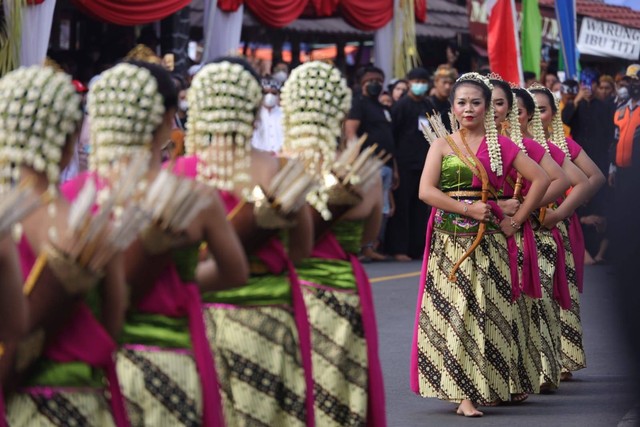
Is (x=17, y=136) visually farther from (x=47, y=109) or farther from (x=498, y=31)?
(x=498, y=31)

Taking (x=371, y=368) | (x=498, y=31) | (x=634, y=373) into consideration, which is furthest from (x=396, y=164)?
(x=634, y=373)

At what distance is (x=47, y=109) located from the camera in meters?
4.24

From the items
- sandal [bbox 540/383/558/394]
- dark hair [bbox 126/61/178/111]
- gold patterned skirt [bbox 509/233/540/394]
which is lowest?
sandal [bbox 540/383/558/394]

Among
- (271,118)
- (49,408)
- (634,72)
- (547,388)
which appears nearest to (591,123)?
(271,118)

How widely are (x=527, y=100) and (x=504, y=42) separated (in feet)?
28.5

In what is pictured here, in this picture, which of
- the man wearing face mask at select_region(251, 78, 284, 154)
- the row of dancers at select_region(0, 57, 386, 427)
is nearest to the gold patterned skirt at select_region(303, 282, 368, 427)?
the row of dancers at select_region(0, 57, 386, 427)

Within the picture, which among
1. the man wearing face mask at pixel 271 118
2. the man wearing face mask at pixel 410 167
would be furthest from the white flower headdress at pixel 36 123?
the man wearing face mask at pixel 410 167

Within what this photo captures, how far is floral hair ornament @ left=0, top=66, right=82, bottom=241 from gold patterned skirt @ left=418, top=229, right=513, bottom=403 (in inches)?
184

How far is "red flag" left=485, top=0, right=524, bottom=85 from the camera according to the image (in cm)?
1803

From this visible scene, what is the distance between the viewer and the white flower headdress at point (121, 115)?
4.69 m

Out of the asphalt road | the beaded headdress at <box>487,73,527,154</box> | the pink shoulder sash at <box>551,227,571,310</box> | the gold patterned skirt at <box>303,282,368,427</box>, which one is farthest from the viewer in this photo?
the pink shoulder sash at <box>551,227,571,310</box>

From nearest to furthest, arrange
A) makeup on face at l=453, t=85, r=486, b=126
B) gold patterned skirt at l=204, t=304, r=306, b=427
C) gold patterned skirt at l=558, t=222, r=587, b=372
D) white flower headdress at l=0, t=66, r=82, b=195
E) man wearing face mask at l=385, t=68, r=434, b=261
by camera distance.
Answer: white flower headdress at l=0, t=66, r=82, b=195 < gold patterned skirt at l=204, t=304, r=306, b=427 < makeup on face at l=453, t=85, r=486, b=126 < gold patterned skirt at l=558, t=222, r=587, b=372 < man wearing face mask at l=385, t=68, r=434, b=261

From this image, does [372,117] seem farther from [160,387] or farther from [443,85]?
[160,387]

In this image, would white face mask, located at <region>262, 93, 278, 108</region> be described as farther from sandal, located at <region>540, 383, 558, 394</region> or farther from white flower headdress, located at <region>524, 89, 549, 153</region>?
sandal, located at <region>540, 383, 558, 394</region>
